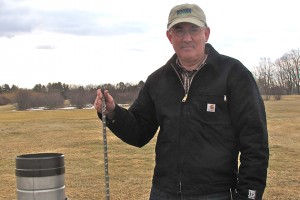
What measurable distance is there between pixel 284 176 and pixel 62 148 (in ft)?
29.5

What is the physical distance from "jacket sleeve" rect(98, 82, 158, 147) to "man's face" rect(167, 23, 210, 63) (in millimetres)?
516

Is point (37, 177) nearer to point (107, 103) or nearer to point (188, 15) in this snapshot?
point (107, 103)

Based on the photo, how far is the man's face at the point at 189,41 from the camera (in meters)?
3.12

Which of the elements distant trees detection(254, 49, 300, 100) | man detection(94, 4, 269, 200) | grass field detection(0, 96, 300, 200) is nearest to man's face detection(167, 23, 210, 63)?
man detection(94, 4, 269, 200)

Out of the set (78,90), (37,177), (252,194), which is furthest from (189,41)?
(78,90)

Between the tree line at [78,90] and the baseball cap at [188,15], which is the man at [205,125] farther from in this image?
the tree line at [78,90]

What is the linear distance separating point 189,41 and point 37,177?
143 centimetres

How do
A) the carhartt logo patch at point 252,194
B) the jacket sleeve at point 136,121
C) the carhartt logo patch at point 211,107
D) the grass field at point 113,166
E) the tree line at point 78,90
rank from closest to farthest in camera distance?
the carhartt logo patch at point 252,194 → the carhartt logo patch at point 211,107 → the jacket sleeve at point 136,121 → the grass field at point 113,166 → the tree line at point 78,90

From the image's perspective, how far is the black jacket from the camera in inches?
114

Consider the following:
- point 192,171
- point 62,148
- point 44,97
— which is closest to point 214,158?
point 192,171

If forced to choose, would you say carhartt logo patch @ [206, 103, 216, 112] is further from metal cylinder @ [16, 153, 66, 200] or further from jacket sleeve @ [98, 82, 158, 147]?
metal cylinder @ [16, 153, 66, 200]

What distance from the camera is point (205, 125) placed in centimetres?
302

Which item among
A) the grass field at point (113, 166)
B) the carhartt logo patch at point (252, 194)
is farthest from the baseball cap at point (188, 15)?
the grass field at point (113, 166)

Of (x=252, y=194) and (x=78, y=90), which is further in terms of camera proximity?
(x=78, y=90)
